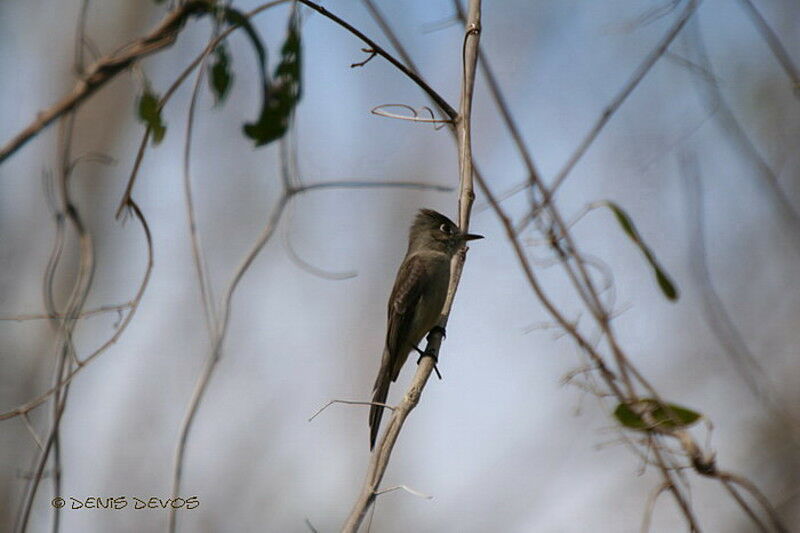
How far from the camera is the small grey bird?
5.79 meters

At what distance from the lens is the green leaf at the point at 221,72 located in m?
3.33

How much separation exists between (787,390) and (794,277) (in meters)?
1.02

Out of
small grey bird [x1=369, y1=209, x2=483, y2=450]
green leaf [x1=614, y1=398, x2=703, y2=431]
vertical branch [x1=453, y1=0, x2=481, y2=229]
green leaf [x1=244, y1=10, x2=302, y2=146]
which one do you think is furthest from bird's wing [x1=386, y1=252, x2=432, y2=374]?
green leaf [x1=614, y1=398, x2=703, y2=431]

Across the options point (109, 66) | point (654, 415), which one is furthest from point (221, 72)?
point (654, 415)

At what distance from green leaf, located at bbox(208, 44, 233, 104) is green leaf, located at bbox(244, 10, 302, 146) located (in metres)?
0.18

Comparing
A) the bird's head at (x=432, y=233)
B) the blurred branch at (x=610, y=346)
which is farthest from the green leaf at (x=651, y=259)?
the bird's head at (x=432, y=233)

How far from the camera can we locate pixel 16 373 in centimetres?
760

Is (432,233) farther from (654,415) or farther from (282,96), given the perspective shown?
(654,415)

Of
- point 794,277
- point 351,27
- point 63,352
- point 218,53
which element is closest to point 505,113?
point 351,27

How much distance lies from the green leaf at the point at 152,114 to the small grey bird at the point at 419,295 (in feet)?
9.21

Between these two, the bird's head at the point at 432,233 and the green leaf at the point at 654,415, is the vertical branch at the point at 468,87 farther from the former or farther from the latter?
the bird's head at the point at 432,233

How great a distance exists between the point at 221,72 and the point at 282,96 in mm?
268

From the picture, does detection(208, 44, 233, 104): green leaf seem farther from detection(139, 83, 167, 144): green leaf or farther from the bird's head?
the bird's head

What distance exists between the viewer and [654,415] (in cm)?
307
